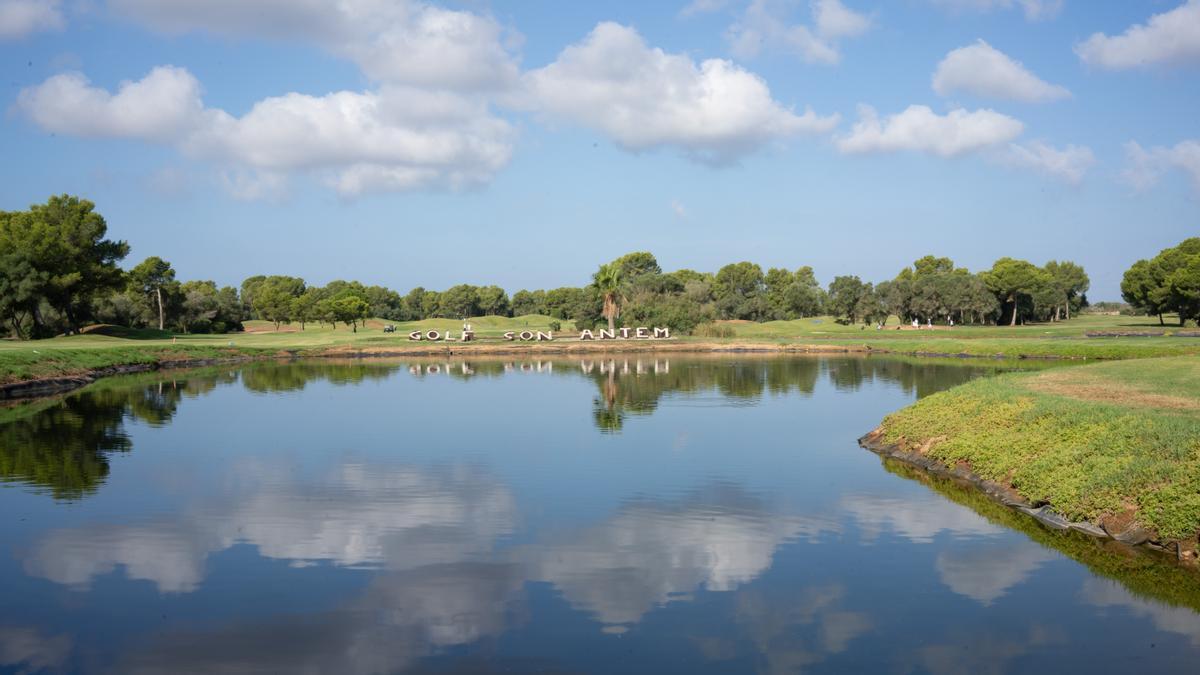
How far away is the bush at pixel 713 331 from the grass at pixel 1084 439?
74.0m

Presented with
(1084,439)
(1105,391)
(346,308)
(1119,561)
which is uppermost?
(346,308)

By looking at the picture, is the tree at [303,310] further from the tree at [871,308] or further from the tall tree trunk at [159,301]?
the tree at [871,308]

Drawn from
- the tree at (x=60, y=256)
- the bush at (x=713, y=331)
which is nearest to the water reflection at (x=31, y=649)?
the tree at (x=60, y=256)

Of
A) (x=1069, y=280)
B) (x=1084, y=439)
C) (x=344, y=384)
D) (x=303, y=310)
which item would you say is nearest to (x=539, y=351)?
(x=344, y=384)

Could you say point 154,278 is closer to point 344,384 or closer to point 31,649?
point 344,384

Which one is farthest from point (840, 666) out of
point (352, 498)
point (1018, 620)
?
point (352, 498)

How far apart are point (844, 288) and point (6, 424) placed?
142232mm

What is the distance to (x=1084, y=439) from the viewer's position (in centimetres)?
2164

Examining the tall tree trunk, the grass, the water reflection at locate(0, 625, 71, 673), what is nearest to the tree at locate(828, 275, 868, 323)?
the tall tree trunk

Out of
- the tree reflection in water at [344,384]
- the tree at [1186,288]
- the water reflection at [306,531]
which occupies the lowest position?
the water reflection at [306,531]

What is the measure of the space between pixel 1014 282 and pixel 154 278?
125 m

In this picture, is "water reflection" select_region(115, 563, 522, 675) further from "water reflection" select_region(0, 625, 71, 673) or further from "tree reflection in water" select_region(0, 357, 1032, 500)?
"tree reflection in water" select_region(0, 357, 1032, 500)

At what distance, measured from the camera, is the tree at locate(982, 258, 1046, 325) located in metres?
138

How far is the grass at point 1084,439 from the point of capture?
1761 cm
